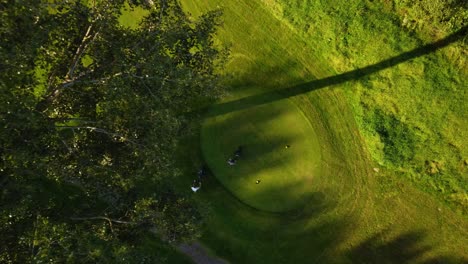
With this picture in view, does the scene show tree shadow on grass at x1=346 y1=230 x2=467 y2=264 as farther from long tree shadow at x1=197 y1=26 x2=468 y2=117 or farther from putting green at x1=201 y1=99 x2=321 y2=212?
long tree shadow at x1=197 y1=26 x2=468 y2=117

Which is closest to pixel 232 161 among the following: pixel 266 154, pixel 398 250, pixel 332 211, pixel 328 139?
pixel 266 154

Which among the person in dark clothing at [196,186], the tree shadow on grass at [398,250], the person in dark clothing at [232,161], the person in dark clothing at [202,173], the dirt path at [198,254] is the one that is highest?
the person in dark clothing at [232,161]

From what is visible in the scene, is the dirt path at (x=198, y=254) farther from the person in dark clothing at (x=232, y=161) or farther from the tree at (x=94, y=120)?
the tree at (x=94, y=120)

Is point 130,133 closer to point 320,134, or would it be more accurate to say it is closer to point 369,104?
point 320,134

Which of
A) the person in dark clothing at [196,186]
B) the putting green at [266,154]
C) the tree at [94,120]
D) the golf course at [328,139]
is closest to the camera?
the tree at [94,120]

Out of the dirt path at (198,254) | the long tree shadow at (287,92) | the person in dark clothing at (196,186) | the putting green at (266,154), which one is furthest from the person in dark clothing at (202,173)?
the dirt path at (198,254)

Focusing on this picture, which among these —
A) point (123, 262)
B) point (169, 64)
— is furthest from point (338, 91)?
point (123, 262)
